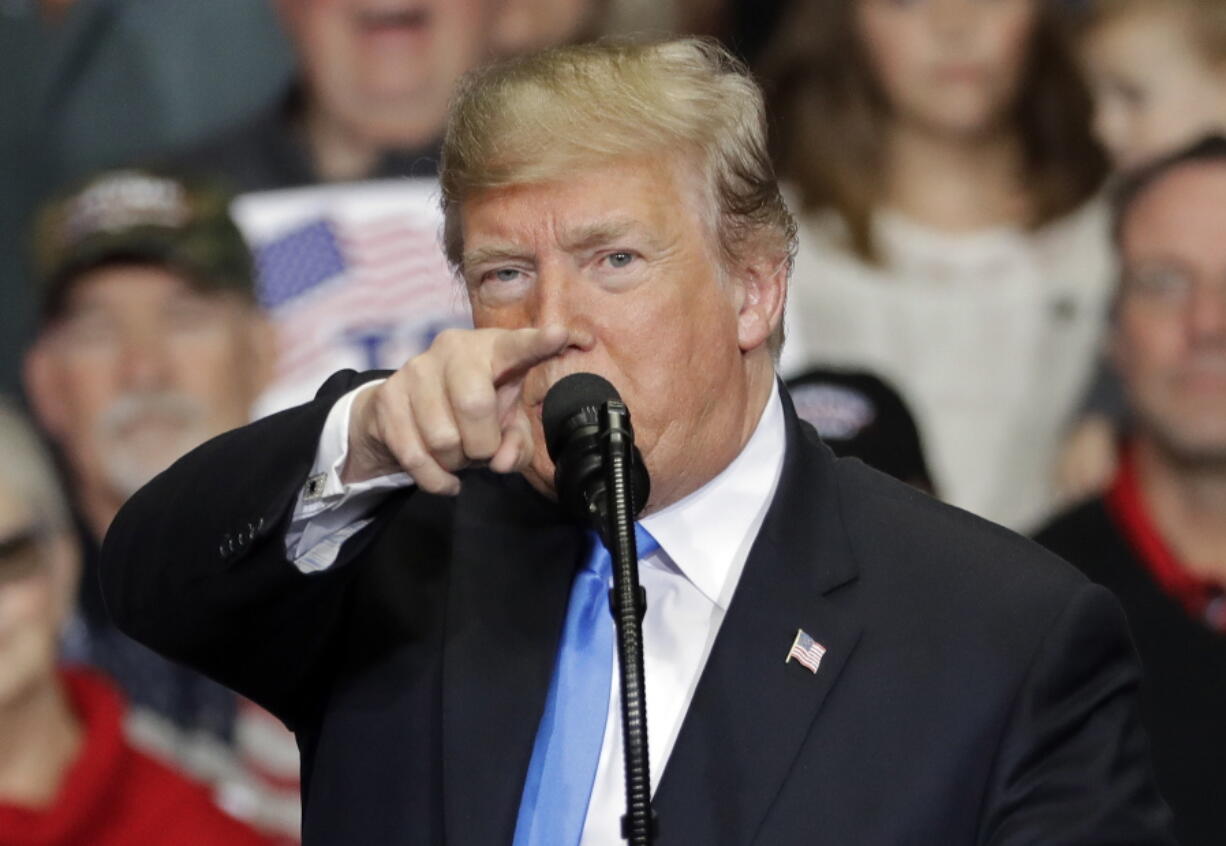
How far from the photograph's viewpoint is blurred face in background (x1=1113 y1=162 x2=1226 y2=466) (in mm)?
3953

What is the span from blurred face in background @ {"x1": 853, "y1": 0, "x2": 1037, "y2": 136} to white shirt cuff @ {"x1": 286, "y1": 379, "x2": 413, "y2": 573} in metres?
2.68

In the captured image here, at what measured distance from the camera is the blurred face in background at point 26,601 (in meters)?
3.78

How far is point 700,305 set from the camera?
2.00 m

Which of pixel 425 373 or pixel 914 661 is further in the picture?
pixel 914 661

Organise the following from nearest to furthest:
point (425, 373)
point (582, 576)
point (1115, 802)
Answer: point (425, 373), point (1115, 802), point (582, 576)

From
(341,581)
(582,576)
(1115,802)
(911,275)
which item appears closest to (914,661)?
(1115,802)

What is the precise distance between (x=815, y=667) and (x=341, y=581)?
494 mm

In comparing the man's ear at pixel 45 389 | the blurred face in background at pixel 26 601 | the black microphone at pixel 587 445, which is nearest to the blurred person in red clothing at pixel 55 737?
the blurred face in background at pixel 26 601

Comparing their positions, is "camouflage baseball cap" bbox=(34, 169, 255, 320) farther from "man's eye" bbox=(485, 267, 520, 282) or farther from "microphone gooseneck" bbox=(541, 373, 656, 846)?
"microphone gooseneck" bbox=(541, 373, 656, 846)

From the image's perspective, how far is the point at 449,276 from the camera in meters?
4.00

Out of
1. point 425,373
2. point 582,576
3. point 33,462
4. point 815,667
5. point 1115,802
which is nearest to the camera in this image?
point 425,373

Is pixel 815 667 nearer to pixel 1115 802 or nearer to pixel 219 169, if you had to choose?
pixel 1115 802

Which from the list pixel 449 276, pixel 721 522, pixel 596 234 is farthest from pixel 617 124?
pixel 449 276

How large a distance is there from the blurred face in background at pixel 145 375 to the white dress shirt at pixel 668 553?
2246 millimetres
